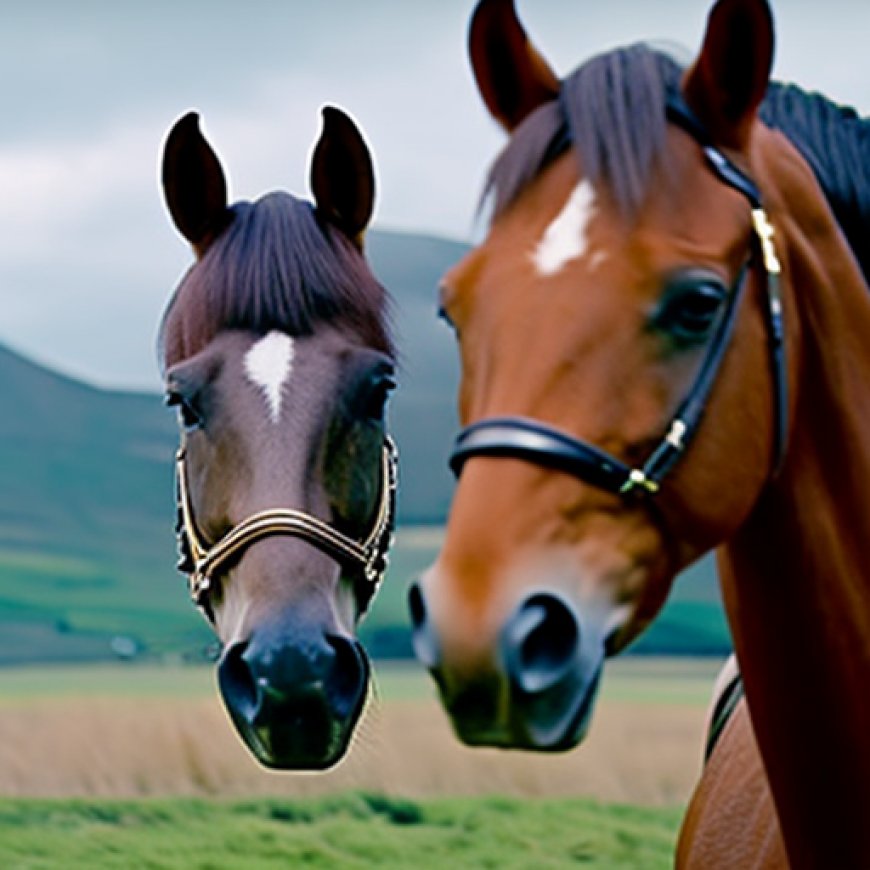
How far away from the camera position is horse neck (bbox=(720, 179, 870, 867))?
2.75 m

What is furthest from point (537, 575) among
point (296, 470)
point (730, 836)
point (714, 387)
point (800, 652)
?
point (296, 470)

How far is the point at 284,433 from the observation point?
4527mm

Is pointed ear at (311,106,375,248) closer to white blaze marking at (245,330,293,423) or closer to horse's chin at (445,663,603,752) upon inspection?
white blaze marking at (245,330,293,423)

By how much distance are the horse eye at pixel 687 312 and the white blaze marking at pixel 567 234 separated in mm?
147

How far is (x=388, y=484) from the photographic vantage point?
4902 millimetres

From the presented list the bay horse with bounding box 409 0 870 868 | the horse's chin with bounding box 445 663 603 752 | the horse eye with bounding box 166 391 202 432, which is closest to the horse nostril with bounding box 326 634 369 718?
the horse eye with bounding box 166 391 202 432

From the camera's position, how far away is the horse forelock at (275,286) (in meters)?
4.83

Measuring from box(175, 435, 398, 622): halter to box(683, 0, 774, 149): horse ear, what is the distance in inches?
80.3

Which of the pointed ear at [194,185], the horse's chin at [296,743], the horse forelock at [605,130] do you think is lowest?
the horse's chin at [296,743]

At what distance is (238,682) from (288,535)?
0.42 metres

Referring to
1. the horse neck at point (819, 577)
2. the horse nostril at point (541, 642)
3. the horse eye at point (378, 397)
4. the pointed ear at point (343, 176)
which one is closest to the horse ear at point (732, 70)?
the horse neck at point (819, 577)

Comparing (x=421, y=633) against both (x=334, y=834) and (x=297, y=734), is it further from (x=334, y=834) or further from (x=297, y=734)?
(x=334, y=834)

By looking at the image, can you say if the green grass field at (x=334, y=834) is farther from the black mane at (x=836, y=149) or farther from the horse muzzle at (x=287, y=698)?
the black mane at (x=836, y=149)

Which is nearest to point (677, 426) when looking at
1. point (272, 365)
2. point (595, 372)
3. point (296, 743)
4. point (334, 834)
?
point (595, 372)
